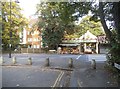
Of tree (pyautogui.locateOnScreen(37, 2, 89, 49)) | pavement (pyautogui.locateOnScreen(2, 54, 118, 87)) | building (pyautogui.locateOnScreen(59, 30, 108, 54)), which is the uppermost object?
tree (pyautogui.locateOnScreen(37, 2, 89, 49))

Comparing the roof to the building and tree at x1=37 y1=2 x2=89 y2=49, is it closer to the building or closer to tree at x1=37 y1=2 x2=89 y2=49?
the building

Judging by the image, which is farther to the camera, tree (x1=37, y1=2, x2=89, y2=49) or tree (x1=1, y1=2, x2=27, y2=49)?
tree (x1=37, y1=2, x2=89, y2=49)

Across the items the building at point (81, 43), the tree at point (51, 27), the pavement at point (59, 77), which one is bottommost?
the pavement at point (59, 77)

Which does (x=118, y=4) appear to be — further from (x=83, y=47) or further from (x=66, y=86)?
(x=83, y=47)

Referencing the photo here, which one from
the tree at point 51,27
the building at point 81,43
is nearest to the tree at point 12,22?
the tree at point 51,27

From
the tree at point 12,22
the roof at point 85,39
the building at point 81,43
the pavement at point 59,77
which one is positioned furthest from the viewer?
the roof at point 85,39

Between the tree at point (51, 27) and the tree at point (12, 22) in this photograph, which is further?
the tree at point (51, 27)

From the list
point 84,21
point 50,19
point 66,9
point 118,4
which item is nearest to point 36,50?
point 50,19

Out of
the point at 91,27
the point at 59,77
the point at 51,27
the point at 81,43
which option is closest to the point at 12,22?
the point at 51,27

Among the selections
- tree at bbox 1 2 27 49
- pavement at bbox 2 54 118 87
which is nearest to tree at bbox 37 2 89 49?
tree at bbox 1 2 27 49

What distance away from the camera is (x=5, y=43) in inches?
2186

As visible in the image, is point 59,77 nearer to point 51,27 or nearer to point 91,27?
point 51,27

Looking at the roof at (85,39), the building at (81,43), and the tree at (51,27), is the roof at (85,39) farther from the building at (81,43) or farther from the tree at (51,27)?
the tree at (51,27)

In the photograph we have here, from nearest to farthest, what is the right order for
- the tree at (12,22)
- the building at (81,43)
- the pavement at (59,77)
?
the pavement at (59,77)
the tree at (12,22)
the building at (81,43)
